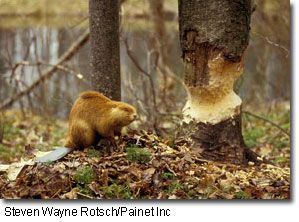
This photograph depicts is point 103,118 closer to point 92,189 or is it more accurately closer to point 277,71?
point 92,189

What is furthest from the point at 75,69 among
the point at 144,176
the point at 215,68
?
the point at 144,176

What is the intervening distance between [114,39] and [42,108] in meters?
4.95

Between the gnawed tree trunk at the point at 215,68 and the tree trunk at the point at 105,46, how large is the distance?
26.1 inches

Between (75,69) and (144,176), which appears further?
(75,69)

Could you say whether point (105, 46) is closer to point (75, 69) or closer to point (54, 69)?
point (54, 69)

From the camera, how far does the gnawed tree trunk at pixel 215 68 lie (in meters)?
5.70

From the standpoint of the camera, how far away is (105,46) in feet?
20.0

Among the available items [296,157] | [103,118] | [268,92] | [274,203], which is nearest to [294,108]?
[296,157]

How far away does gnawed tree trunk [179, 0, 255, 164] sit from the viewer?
5.70 meters

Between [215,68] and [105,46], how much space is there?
1.05 m

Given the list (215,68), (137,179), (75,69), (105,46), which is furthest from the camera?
(75,69)

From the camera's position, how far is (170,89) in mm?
10930

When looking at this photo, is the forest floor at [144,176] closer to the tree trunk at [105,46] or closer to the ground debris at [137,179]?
the ground debris at [137,179]

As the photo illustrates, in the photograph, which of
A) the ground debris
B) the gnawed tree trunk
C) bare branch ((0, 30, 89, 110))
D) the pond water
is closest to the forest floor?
the ground debris
